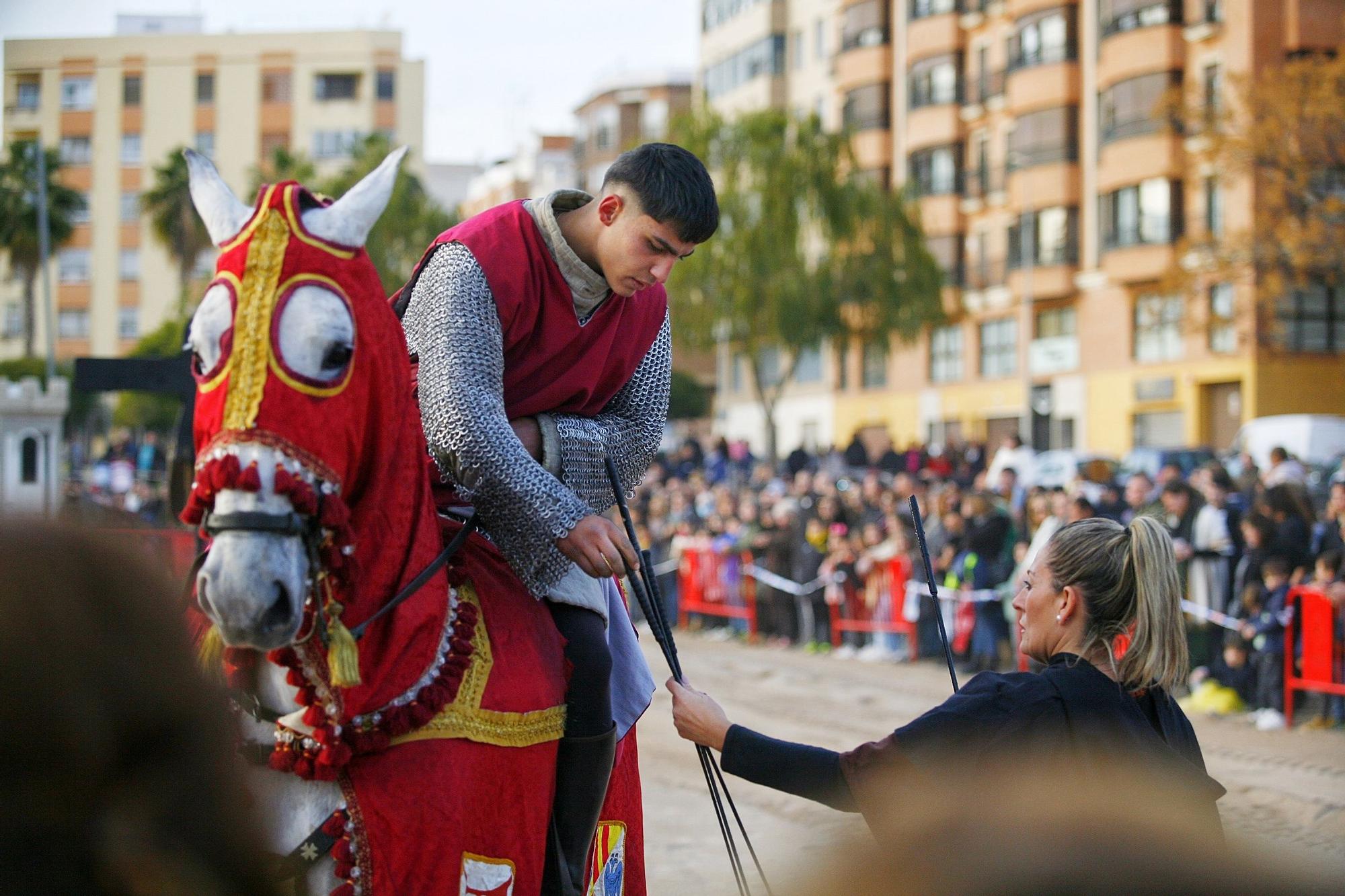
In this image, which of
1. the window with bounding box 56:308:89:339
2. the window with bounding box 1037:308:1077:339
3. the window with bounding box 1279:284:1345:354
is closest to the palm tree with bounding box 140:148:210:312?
the window with bounding box 56:308:89:339

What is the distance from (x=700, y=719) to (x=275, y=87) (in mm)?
65770

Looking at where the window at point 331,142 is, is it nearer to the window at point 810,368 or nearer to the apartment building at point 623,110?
the apartment building at point 623,110

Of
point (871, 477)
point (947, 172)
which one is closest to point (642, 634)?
point (871, 477)

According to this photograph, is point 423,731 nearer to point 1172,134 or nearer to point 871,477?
point 871,477

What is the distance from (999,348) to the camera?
150ft

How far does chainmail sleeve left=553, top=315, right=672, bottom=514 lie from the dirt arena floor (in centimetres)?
169

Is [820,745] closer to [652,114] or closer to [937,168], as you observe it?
[937,168]

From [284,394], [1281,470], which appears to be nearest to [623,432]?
[284,394]

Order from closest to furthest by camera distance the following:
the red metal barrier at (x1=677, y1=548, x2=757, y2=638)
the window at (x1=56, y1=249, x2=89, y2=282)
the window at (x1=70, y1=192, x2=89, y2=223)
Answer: the red metal barrier at (x1=677, y1=548, x2=757, y2=638), the window at (x1=70, y1=192, x2=89, y2=223), the window at (x1=56, y1=249, x2=89, y2=282)

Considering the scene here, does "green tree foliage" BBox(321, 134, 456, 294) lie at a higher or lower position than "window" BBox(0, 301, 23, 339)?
higher

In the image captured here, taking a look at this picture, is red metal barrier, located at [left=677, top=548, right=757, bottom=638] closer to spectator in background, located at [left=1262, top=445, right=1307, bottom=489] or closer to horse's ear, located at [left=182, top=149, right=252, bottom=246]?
spectator in background, located at [left=1262, top=445, right=1307, bottom=489]

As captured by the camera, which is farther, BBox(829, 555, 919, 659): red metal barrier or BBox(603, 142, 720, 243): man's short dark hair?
BBox(829, 555, 919, 659): red metal barrier

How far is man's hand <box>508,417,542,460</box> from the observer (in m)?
Result: 3.65

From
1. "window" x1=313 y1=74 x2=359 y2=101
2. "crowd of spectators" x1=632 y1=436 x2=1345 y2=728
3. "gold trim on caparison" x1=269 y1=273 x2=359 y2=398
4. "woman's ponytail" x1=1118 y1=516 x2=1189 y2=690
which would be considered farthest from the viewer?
"window" x1=313 y1=74 x2=359 y2=101
